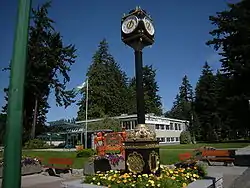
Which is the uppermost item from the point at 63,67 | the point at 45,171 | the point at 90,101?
the point at 63,67

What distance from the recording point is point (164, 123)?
55438mm

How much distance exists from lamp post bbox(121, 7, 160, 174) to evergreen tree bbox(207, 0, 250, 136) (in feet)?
86.4

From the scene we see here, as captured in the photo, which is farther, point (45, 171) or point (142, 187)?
point (45, 171)

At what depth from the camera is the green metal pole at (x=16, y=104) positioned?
2963 mm

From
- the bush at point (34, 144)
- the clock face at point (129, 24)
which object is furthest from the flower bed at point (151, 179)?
the bush at point (34, 144)

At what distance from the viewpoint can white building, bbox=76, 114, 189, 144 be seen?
162ft

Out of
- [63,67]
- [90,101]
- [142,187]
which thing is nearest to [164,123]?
[90,101]

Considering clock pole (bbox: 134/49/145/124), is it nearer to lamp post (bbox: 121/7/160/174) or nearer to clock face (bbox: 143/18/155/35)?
lamp post (bbox: 121/7/160/174)

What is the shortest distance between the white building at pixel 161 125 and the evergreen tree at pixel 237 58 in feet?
46.0

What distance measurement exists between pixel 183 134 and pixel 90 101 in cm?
2255

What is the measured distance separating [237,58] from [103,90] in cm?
3486

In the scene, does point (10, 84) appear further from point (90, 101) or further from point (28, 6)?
point (90, 101)

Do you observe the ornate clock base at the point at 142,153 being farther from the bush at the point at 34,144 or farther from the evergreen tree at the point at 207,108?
the evergreen tree at the point at 207,108

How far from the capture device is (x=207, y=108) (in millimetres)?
73500
